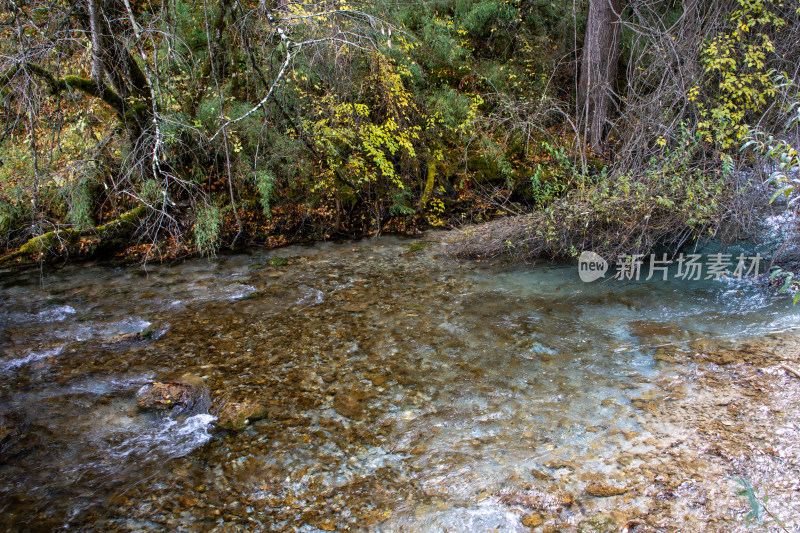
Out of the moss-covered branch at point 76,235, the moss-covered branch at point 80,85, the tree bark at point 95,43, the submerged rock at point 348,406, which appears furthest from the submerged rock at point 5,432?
the tree bark at point 95,43

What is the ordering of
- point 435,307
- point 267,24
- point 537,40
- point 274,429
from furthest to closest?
point 537,40, point 267,24, point 435,307, point 274,429

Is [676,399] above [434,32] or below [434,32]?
below

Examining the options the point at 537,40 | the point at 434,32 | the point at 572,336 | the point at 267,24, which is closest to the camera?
the point at 572,336

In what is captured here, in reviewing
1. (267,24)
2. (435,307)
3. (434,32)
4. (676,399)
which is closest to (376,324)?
(435,307)

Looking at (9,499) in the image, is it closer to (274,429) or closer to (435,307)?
(274,429)

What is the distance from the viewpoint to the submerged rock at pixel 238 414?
425 centimetres

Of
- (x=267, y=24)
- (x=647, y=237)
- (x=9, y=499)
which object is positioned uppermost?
(x=267, y=24)

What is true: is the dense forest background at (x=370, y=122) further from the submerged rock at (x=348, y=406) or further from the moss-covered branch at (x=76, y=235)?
the submerged rock at (x=348, y=406)

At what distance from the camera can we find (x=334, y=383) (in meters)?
4.87

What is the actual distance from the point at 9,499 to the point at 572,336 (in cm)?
519

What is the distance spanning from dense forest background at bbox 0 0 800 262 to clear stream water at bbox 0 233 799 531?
107 cm

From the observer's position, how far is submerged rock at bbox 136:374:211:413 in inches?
178

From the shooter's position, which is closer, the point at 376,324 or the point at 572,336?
the point at 572,336

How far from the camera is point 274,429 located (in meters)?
4.21
